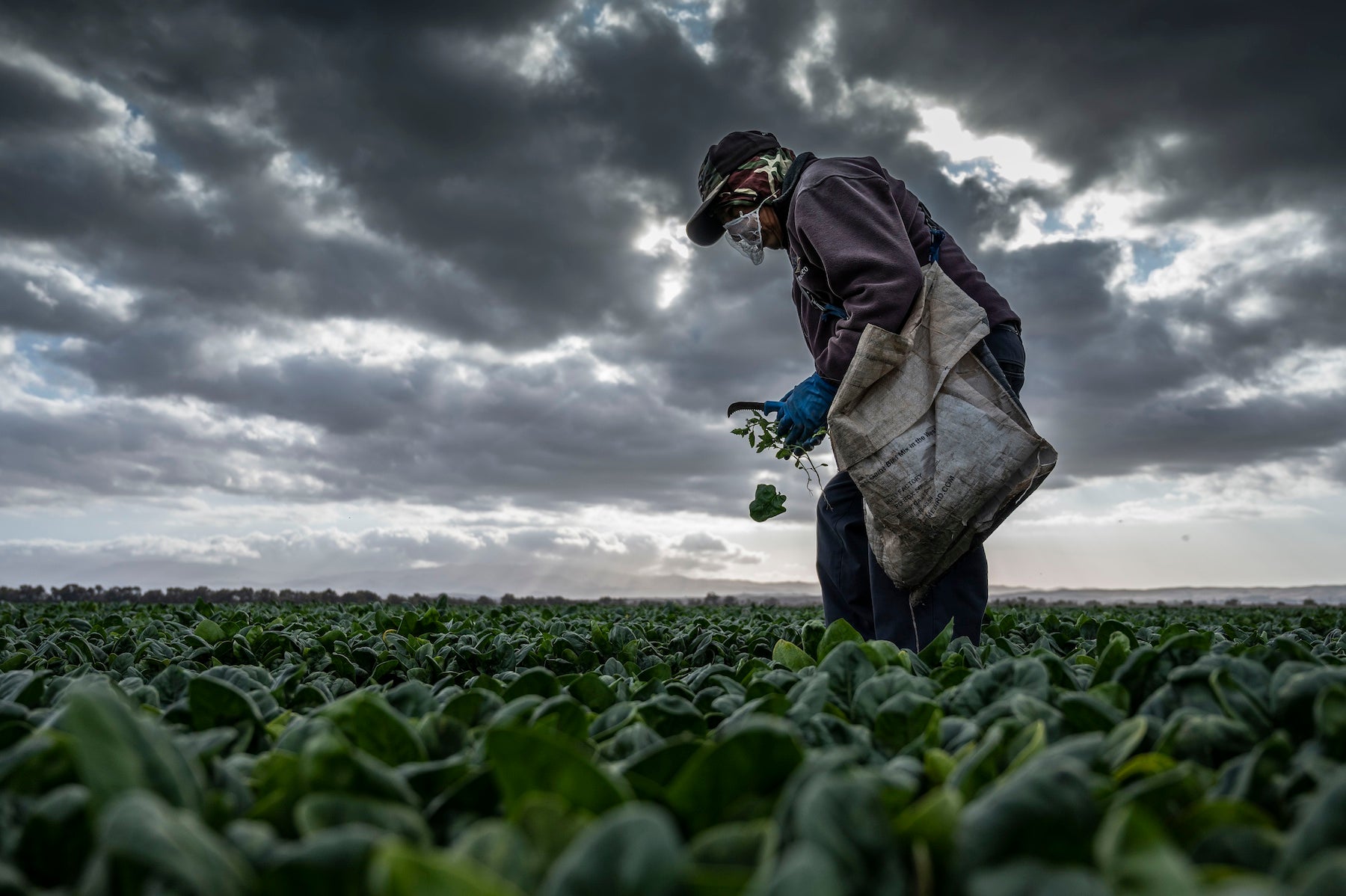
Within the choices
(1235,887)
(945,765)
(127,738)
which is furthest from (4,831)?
(1235,887)

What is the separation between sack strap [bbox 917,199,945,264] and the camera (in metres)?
4.77

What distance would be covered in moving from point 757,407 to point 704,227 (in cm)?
132

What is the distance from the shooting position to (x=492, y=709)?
1.95 metres

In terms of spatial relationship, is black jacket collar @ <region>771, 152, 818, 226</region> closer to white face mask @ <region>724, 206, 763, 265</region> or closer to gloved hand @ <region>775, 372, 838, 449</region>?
white face mask @ <region>724, 206, 763, 265</region>

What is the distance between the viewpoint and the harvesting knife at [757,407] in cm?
482

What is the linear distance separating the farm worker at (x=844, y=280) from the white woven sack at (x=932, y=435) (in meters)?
0.18

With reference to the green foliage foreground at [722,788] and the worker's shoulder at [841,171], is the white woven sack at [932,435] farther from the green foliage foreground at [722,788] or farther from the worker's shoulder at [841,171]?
the green foliage foreground at [722,788]

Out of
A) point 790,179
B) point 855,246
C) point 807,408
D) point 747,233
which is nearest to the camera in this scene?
point 855,246

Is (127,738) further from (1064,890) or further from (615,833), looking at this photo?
(1064,890)

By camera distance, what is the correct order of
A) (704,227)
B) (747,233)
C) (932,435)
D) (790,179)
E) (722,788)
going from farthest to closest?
(704,227) < (747,233) < (790,179) < (932,435) < (722,788)

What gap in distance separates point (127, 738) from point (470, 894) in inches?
26.0

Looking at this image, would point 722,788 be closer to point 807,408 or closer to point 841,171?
point 807,408

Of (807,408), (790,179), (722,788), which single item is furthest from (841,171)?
(722,788)

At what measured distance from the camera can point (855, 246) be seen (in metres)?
4.22
